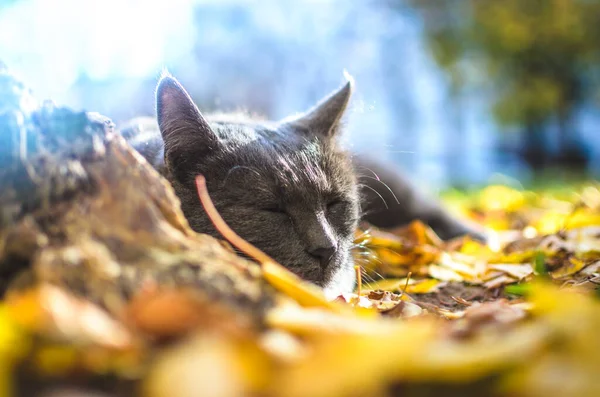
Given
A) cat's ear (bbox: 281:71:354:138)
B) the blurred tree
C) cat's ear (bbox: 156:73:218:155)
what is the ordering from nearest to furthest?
cat's ear (bbox: 156:73:218:155)
cat's ear (bbox: 281:71:354:138)
the blurred tree

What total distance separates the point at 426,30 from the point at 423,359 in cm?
1062

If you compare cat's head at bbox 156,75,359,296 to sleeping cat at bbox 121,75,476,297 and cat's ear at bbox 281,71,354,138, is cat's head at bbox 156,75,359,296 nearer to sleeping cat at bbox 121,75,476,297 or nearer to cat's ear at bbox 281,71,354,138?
sleeping cat at bbox 121,75,476,297

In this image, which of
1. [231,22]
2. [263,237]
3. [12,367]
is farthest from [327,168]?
[231,22]

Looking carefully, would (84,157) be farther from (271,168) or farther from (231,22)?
(231,22)

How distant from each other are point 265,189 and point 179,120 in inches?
12.5

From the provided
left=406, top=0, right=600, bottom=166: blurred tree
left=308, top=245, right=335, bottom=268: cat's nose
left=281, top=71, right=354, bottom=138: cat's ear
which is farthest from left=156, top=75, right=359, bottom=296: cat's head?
left=406, top=0, right=600, bottom=166: blurred tree

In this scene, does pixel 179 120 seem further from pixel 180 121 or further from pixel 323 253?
pixel 323 253

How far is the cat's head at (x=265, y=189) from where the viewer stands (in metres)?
1.57

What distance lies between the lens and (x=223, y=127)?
6.08 feet

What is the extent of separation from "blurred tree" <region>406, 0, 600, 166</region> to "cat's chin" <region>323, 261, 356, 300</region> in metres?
8.73

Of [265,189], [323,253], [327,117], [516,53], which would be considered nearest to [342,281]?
[323,253]

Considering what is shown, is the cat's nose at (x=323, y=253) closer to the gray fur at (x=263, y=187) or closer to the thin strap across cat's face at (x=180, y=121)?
the gray fur at (x=263, y=187)

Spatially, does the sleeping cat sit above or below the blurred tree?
below

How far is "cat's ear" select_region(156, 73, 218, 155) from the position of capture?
1.55 meters
